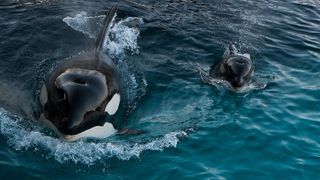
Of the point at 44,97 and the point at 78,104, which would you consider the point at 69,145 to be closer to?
the point at 44,97

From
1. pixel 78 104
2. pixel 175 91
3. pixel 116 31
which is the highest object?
pixel 78 104

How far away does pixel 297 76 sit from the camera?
12.5m

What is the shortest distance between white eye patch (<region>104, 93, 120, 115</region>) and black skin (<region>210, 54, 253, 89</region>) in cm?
319

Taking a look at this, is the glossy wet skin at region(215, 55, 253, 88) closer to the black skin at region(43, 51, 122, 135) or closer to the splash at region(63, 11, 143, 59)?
the splash at region(63, 11, 143, 59)

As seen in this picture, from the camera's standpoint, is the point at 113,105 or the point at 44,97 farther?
the point at 113,105

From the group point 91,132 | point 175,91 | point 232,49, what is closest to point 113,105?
point 91,132

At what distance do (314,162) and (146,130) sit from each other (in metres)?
3.10

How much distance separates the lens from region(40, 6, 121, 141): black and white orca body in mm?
8000

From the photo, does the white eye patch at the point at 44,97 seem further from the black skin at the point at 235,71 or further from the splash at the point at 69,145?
the black skin at the point at 235,71

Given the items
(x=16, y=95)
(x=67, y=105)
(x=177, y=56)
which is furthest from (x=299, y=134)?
(x=16, y=95)

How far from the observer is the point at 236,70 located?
11742mm

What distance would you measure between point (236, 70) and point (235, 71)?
42 millimetres

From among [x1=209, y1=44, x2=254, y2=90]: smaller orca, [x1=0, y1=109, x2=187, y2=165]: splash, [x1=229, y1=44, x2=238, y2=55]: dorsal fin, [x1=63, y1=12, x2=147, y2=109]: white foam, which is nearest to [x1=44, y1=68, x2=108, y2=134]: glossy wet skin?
[x1=0, y1=109, x2=187, y2=165]: splash

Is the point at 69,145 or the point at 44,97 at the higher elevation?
the point at 44,97
